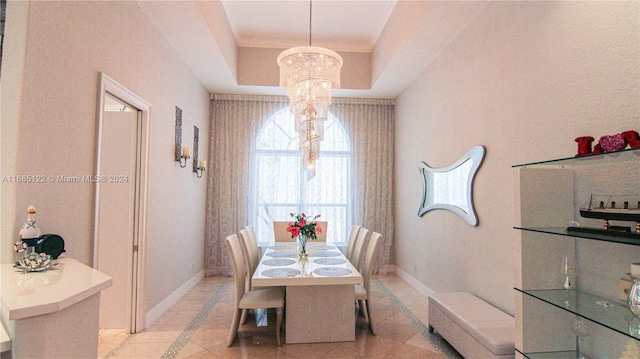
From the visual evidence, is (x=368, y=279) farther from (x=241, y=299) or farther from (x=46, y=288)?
(x=46, y=288)

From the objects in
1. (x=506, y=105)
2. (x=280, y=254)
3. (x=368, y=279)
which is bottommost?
(x=368, y=279)

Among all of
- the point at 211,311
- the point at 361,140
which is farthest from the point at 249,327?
the point at 361,140

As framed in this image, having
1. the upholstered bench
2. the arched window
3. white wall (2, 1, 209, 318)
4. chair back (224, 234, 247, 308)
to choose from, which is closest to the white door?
white wall (2, 1, 209, 318)

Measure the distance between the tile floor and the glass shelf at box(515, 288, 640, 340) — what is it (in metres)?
1.19

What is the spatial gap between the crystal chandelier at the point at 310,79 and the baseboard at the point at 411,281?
2622 millimetres

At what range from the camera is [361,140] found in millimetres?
5879

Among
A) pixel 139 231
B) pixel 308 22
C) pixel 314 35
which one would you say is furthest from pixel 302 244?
pixel 314 35

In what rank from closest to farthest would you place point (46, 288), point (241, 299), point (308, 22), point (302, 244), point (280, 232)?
point (46, 288) < point (241, 299) < point (302, 244) < point (308, 22) < point (280, 232)

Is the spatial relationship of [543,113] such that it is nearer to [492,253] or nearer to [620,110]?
[620,110]

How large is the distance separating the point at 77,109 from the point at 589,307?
3270mm

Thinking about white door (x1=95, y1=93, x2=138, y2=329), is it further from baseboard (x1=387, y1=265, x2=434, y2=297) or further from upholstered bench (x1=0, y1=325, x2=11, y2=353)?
baseboard (x1=387, y1=265, x2=434, y2=297)

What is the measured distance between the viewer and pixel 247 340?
10.0 ft

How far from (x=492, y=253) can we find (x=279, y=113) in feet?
13.5

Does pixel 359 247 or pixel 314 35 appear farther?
pixel 314 35
